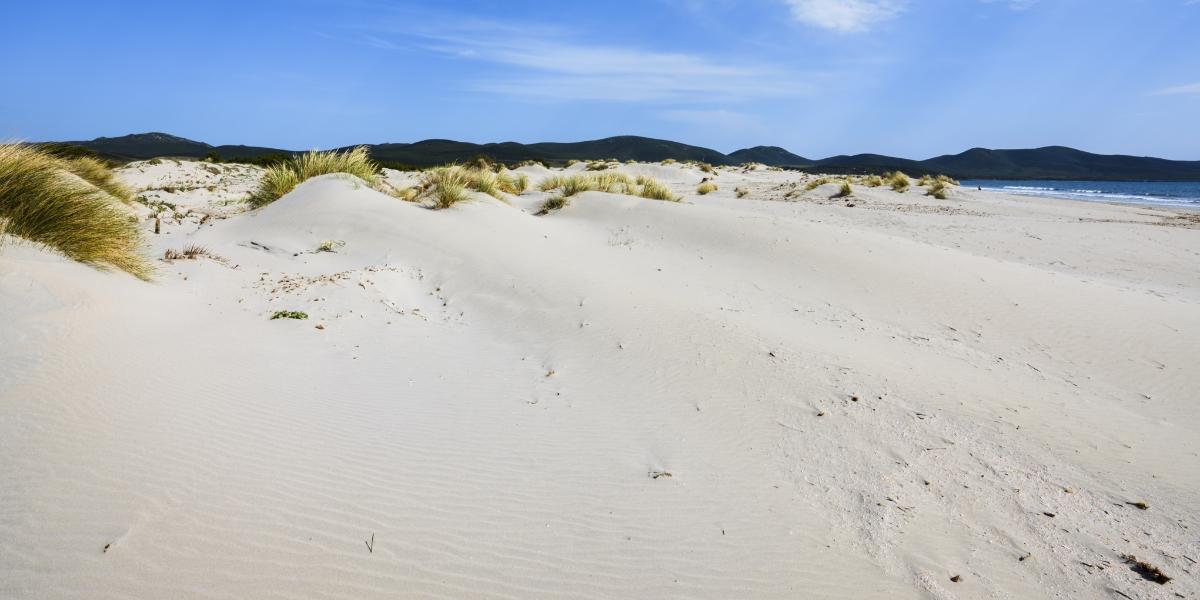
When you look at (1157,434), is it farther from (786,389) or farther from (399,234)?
(399,234)

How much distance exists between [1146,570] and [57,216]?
23.7 ft

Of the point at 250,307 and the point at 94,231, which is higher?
the point at 94,231

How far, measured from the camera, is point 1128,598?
84.5 inches

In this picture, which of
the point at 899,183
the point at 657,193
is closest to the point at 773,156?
the point at 899,183

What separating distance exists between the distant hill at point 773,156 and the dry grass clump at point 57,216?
44.7 meters

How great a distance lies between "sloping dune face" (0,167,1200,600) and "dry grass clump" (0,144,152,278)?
0.37 meters

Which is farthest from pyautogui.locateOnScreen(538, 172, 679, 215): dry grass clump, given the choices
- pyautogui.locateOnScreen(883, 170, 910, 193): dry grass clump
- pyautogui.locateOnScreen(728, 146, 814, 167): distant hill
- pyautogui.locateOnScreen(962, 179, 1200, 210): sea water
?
pyautogui.locateOnScreen(728, 146, 814, 167): distant hill

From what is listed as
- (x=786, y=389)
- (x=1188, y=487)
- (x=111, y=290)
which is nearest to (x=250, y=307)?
(x=111, y=290)

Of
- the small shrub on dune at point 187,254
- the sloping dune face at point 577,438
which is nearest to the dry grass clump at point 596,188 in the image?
the small shrub on dune at point 187,254

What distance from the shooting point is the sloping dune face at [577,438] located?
2.12 m

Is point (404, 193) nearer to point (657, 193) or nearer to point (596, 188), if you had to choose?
point (596, 188)

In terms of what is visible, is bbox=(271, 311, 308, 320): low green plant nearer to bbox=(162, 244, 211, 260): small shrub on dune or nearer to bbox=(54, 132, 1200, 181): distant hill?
bbox=(162, 244, 211, 260): small shrub on dune

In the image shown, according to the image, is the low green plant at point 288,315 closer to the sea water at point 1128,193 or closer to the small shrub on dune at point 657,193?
the small shrub on dune at point 657,193

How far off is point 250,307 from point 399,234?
3178 millimetres
